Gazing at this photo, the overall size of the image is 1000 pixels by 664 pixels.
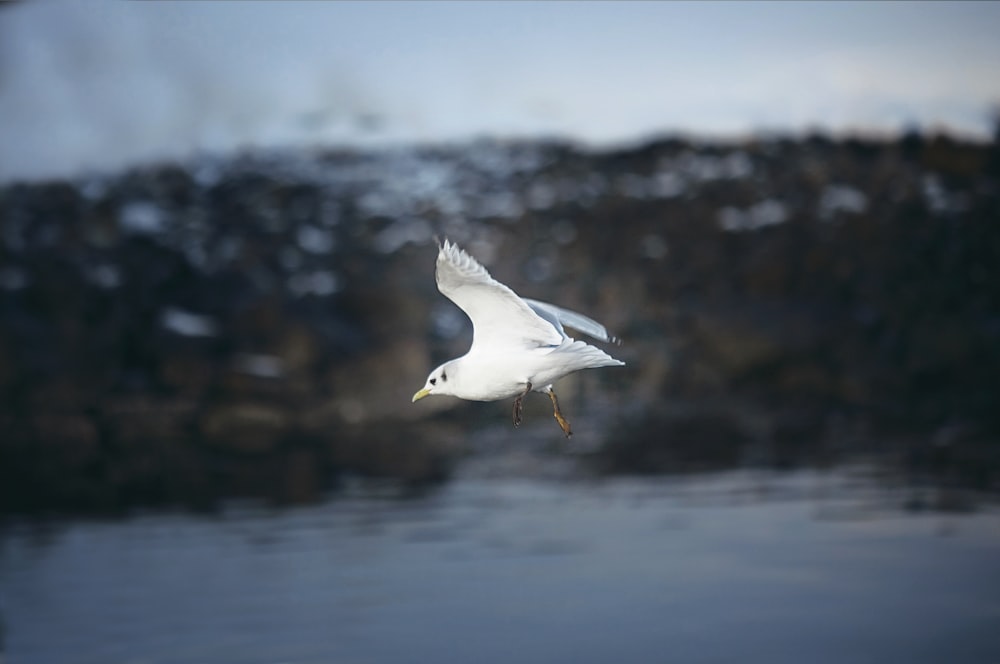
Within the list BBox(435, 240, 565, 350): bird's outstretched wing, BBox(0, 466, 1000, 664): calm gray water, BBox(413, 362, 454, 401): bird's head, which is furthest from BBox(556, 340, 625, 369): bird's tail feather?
BBox(0, 466, 1000, 664): calm gray water

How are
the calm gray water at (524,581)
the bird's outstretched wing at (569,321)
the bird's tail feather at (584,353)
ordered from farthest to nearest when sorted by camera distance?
1. the calm gray water at (524,581)
2. the bird's outstretched wing at (569,321)
3. the bird's tail feather at (584,353)

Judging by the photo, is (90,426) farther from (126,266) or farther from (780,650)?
(780,650)

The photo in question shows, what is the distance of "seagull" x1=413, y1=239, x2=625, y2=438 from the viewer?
246 inches

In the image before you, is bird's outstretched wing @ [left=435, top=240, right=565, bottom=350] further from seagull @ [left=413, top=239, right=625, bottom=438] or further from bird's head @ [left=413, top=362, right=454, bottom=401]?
bird's head @ [left=413, top=362, right=454, bottom=401]

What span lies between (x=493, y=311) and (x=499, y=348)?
0.18 metres

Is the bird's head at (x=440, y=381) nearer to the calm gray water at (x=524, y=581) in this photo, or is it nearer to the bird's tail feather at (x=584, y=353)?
the bird's tail feather at (x=584, y=353)

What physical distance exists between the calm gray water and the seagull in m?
8.33

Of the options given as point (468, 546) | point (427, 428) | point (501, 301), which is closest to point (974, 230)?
point (427, 428)

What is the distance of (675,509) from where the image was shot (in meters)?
20.5

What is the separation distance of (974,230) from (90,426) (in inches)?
856

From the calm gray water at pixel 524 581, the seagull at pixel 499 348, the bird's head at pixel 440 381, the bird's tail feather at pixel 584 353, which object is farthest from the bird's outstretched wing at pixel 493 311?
the calm gray water at pixel 524 581

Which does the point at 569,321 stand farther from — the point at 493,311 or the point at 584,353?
the point at 584,353

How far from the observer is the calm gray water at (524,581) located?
50.0 ft

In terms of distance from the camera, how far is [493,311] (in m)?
6.61
